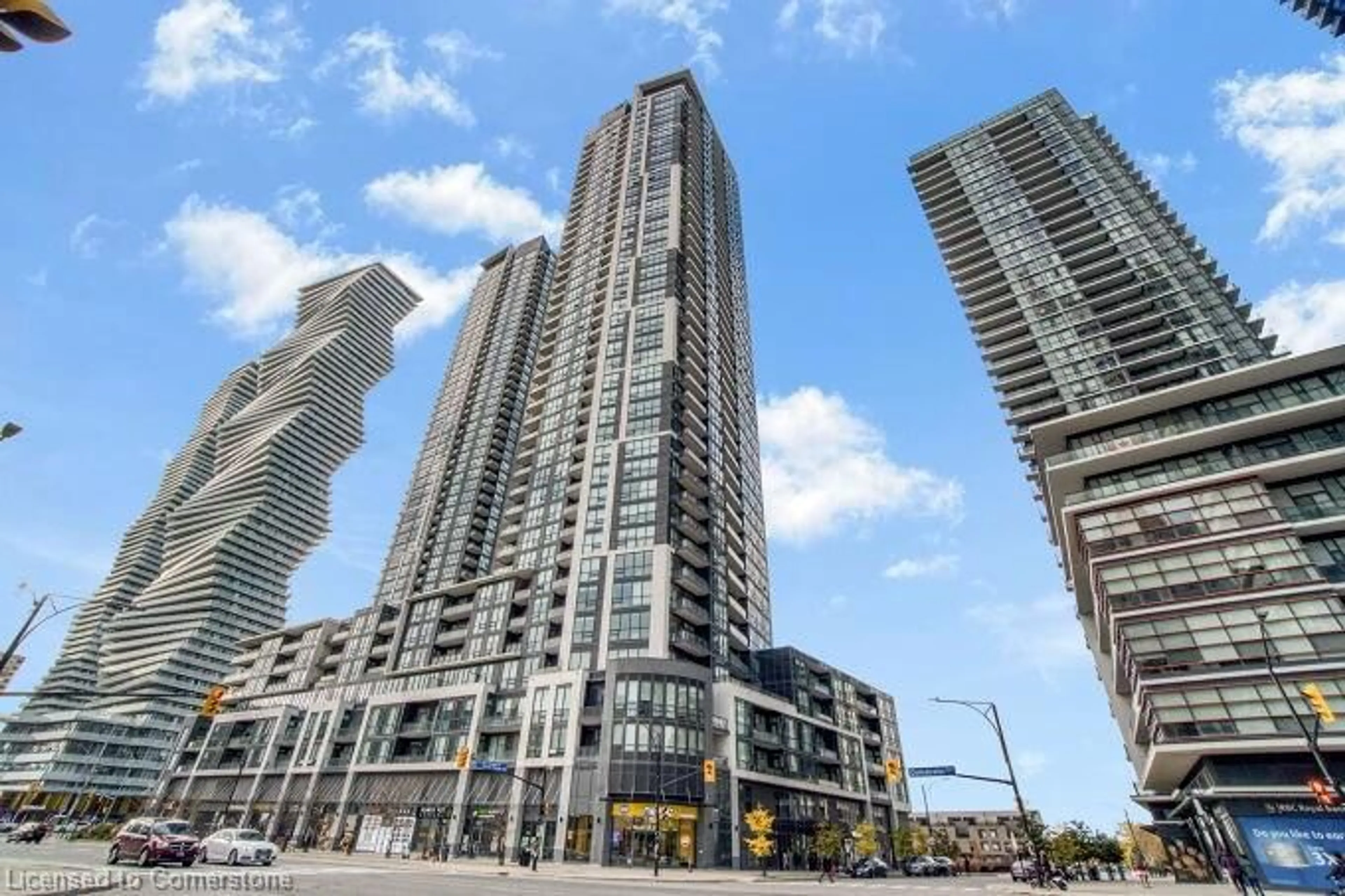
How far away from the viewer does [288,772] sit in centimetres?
7538

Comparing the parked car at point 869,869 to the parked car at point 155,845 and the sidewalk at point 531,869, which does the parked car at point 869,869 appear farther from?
the parked car at point 155,845

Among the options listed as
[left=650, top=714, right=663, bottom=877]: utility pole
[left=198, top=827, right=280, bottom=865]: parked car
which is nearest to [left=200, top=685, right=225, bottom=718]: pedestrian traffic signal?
[left=198, top=827, right=280, bottom=865]: parked car

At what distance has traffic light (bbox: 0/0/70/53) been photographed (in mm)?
5402

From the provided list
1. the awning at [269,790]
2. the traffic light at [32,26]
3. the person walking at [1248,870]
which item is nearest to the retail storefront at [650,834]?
the person walking at [1248,870]

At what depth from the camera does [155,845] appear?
82.9ft

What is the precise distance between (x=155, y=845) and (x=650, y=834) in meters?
32.6

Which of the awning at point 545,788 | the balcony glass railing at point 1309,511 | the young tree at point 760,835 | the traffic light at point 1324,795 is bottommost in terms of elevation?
the traffic light at point 1324,795

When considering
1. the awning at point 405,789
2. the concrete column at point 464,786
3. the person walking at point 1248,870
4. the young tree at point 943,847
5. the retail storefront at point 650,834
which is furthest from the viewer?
the young tree at point 943,847

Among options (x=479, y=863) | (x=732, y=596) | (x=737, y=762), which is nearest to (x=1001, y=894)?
(x=737, y=762)

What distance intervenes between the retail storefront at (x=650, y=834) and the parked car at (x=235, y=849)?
1007 inches

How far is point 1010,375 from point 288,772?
94005mm

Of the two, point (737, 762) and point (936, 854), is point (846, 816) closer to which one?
point (737, 762)

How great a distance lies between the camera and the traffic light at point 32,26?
540 centimetres

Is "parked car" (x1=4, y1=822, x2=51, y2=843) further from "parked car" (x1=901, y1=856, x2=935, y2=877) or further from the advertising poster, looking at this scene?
the advertising poster
